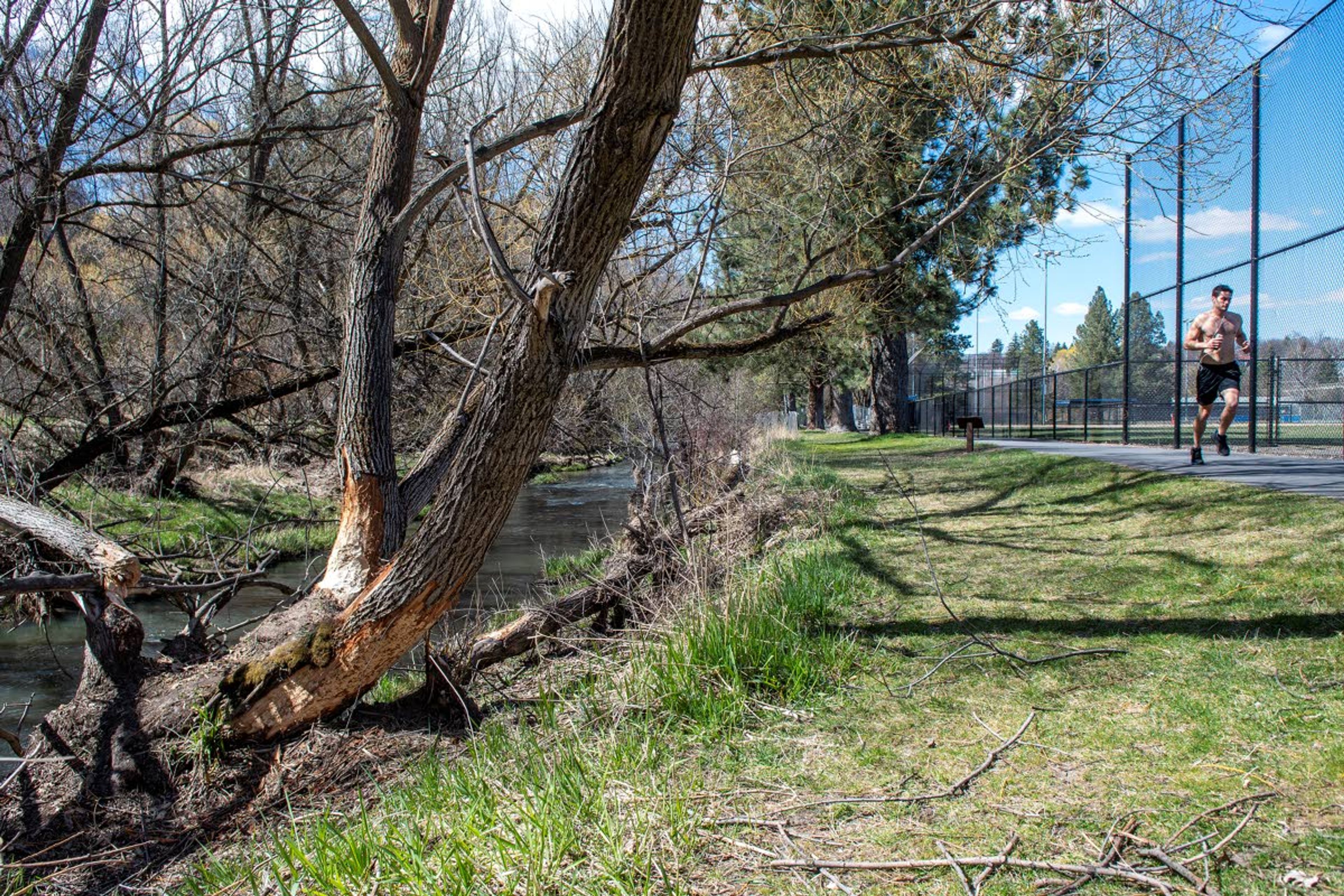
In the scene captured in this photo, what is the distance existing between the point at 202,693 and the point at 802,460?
1302cm

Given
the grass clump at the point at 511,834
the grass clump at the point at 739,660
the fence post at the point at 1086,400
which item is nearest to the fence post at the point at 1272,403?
the fence post at the point at 1086,400

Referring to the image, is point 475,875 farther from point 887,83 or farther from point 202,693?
point 887,83

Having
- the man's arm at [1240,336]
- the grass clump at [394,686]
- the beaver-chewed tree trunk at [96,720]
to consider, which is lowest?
the grass clump at [394,686]

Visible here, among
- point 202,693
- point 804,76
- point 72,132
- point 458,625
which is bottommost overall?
point 458,625

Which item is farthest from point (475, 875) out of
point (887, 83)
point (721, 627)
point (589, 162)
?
point (887, 83)

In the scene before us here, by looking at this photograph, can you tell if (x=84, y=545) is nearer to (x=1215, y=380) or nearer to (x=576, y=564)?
(x=576, y=564)

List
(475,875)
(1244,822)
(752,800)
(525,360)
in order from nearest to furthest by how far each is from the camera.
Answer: (1244,822) → (475,875) → (752,800) → (525,360)

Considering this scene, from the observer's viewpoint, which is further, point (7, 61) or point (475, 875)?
point (7, 61)

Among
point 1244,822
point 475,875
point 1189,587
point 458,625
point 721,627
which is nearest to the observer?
point 1244,822

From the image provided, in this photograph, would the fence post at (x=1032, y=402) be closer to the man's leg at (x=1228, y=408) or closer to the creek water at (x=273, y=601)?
the creek water at (x=273, y=601)

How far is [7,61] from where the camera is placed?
7.13 meters

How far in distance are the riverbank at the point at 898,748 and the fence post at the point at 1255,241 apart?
5.29 metres

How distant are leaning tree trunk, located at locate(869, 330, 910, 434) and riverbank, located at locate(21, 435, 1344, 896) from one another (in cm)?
2128

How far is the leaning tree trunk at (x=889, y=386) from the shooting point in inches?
1095
